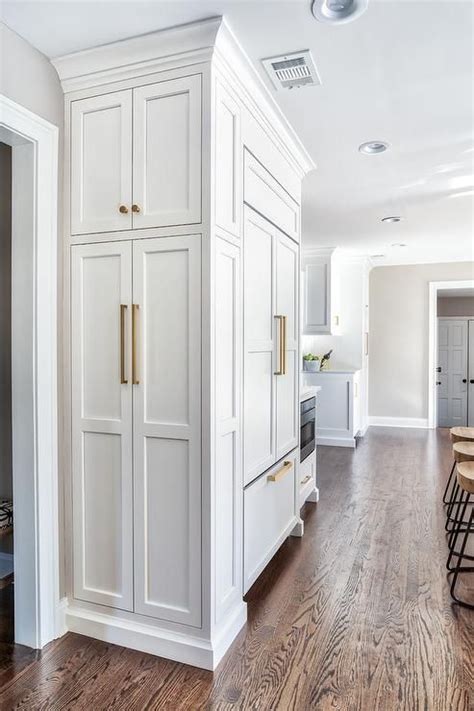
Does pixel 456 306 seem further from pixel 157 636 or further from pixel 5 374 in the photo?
pixel 157 636

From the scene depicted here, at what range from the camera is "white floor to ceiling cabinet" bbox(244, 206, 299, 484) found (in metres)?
2.46

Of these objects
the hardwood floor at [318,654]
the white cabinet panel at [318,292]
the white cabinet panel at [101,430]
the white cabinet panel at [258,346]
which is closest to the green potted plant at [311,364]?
the white cabinet panel at [318,292]

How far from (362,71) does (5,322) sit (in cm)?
227

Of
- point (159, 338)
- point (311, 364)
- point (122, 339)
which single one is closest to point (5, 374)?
point (122, 339)

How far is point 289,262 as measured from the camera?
320 cm

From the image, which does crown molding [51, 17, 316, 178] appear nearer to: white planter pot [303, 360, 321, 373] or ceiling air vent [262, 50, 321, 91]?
ceiling air vent [262, 50, 321, 91]

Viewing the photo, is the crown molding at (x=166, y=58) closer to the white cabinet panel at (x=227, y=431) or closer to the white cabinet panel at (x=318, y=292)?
the white cabinet panel at (x=227, y=431)

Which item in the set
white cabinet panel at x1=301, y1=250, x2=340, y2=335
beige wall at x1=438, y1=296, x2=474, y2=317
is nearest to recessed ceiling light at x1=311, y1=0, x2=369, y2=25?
white cabinet panel at x1=301, y1=250, x2=340, y2=335

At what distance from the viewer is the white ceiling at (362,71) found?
1841 millimetres

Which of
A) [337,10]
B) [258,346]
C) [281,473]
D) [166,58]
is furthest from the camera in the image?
[281,473]

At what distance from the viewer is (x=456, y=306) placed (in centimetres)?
970

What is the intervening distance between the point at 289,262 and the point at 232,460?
149 cm

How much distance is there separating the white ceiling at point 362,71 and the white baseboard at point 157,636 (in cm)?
247

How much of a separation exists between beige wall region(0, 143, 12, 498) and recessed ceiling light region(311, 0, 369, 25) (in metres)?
1.78
